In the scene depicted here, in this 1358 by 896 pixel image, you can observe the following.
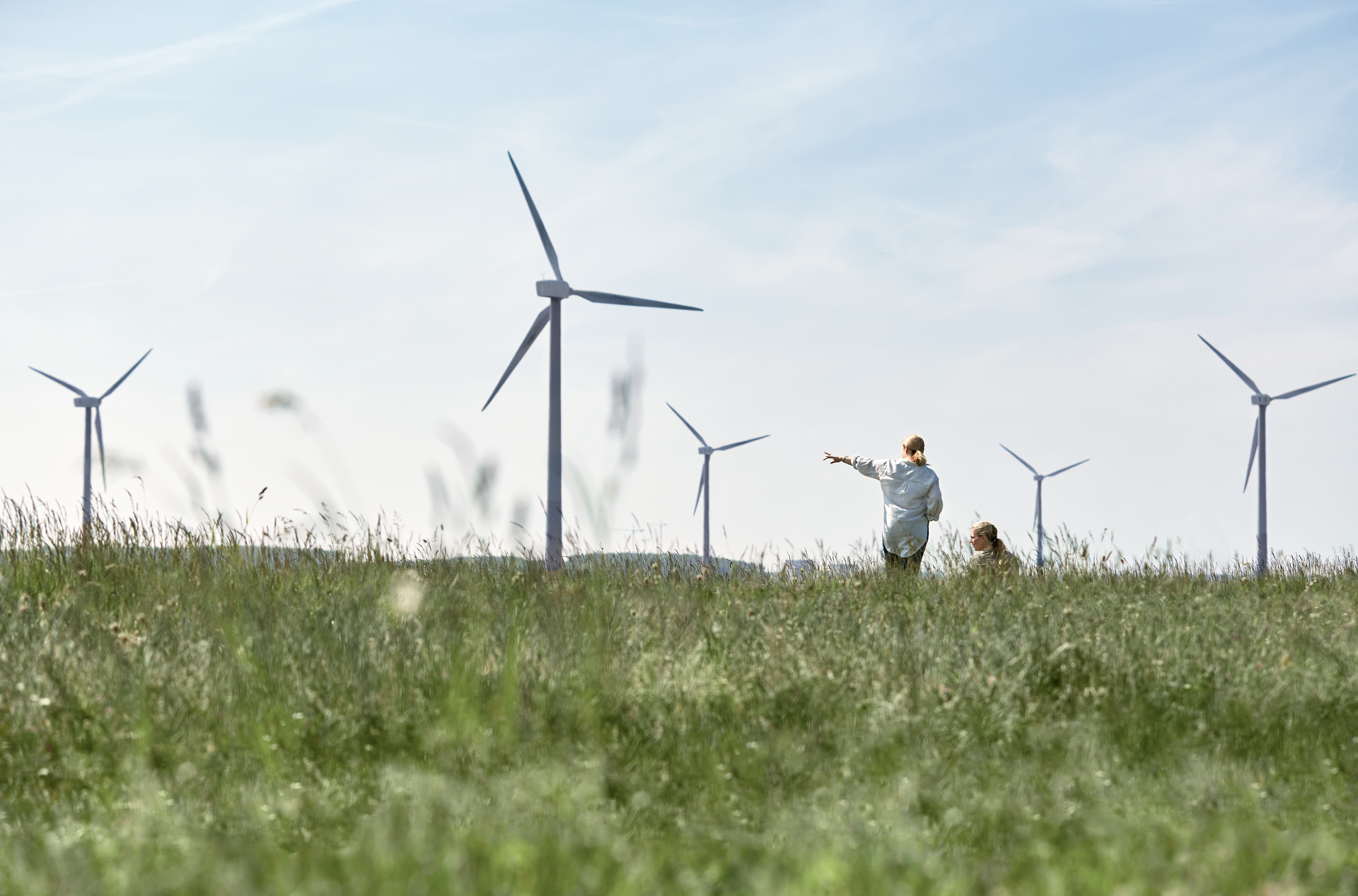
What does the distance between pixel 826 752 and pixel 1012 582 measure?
229 inches

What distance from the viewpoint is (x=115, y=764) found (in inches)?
198

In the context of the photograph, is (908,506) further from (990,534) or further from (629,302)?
(629,302)

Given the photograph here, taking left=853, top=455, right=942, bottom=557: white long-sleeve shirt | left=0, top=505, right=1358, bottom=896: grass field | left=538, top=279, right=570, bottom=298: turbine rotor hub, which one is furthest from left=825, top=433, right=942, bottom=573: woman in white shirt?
left=538, top=279, right=570, bottom=298: turbine rotor hub

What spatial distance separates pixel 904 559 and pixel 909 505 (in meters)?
0.66

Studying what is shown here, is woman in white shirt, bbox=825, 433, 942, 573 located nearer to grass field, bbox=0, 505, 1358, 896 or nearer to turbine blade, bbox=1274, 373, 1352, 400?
grass field, bbox=0, 505, 1358, 896

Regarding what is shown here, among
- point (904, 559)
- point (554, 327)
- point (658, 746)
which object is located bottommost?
point (658, 746)

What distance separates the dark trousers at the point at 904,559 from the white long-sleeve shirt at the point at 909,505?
0.12ft

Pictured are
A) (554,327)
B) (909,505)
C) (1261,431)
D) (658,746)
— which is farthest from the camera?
(1261,431)

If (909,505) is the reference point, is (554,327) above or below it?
above

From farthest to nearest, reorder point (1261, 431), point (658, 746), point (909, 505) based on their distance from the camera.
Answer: point (1261, 431), point (909, 505), point (658, 746)

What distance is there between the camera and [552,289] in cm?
1809

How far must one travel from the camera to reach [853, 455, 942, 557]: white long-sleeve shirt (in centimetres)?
1225

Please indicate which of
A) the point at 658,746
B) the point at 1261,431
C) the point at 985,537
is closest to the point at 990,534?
the point at 985,537

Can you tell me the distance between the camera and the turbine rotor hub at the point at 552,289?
59.3 ft
